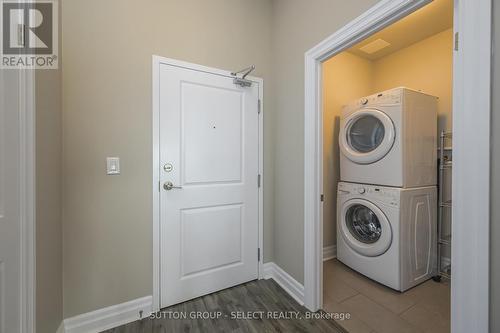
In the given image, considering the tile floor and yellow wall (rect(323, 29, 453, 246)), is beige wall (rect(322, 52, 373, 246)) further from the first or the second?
the tile floor

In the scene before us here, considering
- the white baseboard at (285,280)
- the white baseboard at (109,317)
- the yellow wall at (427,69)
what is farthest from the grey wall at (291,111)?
the yellow wall at (427,69)

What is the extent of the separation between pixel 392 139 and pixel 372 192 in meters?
0.52

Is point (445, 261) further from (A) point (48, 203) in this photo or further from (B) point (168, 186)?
(A) point (48, 203)

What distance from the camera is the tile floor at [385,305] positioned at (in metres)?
1.41

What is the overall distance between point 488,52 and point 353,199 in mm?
1553

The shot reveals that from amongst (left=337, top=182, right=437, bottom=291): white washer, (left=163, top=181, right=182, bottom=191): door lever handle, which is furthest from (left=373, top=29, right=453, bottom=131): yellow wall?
(left=163, top=181, right=182, bottom=191): door lever handle

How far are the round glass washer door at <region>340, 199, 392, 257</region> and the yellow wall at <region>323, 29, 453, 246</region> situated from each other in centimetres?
35

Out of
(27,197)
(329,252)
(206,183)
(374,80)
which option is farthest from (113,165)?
(374,80)

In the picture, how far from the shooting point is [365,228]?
6.91ft

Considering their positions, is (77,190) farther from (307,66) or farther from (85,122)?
(307,66)

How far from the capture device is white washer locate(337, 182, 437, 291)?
5.72ft

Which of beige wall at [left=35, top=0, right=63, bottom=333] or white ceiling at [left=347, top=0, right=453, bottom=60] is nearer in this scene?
beige wall at [left=35, top=0, right=63, bottom=333]

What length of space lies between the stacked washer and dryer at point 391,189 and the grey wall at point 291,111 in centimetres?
75

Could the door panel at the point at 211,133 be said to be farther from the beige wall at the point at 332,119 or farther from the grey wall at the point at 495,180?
the grey wall at the point at 495,180
